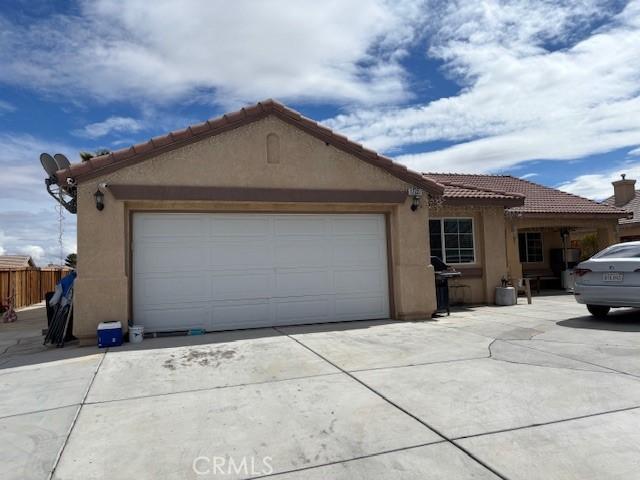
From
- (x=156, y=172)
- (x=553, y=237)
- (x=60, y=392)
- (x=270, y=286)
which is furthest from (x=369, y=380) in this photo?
(x=553, y=237)

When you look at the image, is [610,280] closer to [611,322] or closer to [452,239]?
[611,322]

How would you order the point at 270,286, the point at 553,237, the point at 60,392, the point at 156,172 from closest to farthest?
the point at 60,392 < the point at 156,172 < the point at 270,286 < the point at 553,237

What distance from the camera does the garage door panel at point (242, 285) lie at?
30.7ft

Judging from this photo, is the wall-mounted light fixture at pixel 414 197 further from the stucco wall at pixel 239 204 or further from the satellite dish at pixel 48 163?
the satellite dish at pixel 48 163

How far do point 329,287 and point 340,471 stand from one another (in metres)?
6.85

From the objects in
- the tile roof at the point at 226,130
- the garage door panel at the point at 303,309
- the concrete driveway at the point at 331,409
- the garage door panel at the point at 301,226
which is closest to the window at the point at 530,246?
the tile roof at the point at 226,130

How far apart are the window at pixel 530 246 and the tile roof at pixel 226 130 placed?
949 cm

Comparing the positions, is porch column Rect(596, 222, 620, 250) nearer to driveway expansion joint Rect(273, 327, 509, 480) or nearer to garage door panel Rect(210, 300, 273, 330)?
garage door panel Rect(210, 300, 273, 330)

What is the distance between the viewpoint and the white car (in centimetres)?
874

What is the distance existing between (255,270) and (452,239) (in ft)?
21.1

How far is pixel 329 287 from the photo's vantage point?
10.2 metres

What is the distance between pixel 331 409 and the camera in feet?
14.9

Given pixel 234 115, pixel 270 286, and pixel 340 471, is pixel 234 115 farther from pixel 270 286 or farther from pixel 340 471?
pixel 340 471

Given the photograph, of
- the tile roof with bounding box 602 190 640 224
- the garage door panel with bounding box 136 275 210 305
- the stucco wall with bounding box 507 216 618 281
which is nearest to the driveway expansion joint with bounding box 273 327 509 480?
the garage door panel with bounding box 136 275 210 305
